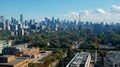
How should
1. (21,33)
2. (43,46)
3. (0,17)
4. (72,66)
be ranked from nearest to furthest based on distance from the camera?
(72,66), (43,46), (21,33), (0,17)

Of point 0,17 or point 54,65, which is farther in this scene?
point 0,17

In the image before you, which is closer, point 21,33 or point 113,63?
point 113,63

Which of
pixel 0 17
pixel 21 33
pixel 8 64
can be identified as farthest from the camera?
pixel 0 17

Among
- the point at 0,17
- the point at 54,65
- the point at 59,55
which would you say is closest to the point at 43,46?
the point at 59,55

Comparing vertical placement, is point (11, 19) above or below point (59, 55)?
above

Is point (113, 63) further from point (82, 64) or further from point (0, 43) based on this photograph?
point (0, 43)

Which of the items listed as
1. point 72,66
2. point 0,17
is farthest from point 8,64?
point 0,17

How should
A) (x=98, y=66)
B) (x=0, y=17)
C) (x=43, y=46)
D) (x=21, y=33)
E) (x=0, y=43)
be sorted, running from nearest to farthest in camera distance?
(x=98, y=66) < (x=0, y=43) < (x=43, y=46) < (x=21, y=33) < (x=0, y=17)

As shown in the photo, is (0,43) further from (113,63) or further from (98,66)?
(113,63)

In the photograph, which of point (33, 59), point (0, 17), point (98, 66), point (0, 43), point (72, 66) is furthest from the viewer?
point (0, 17)
